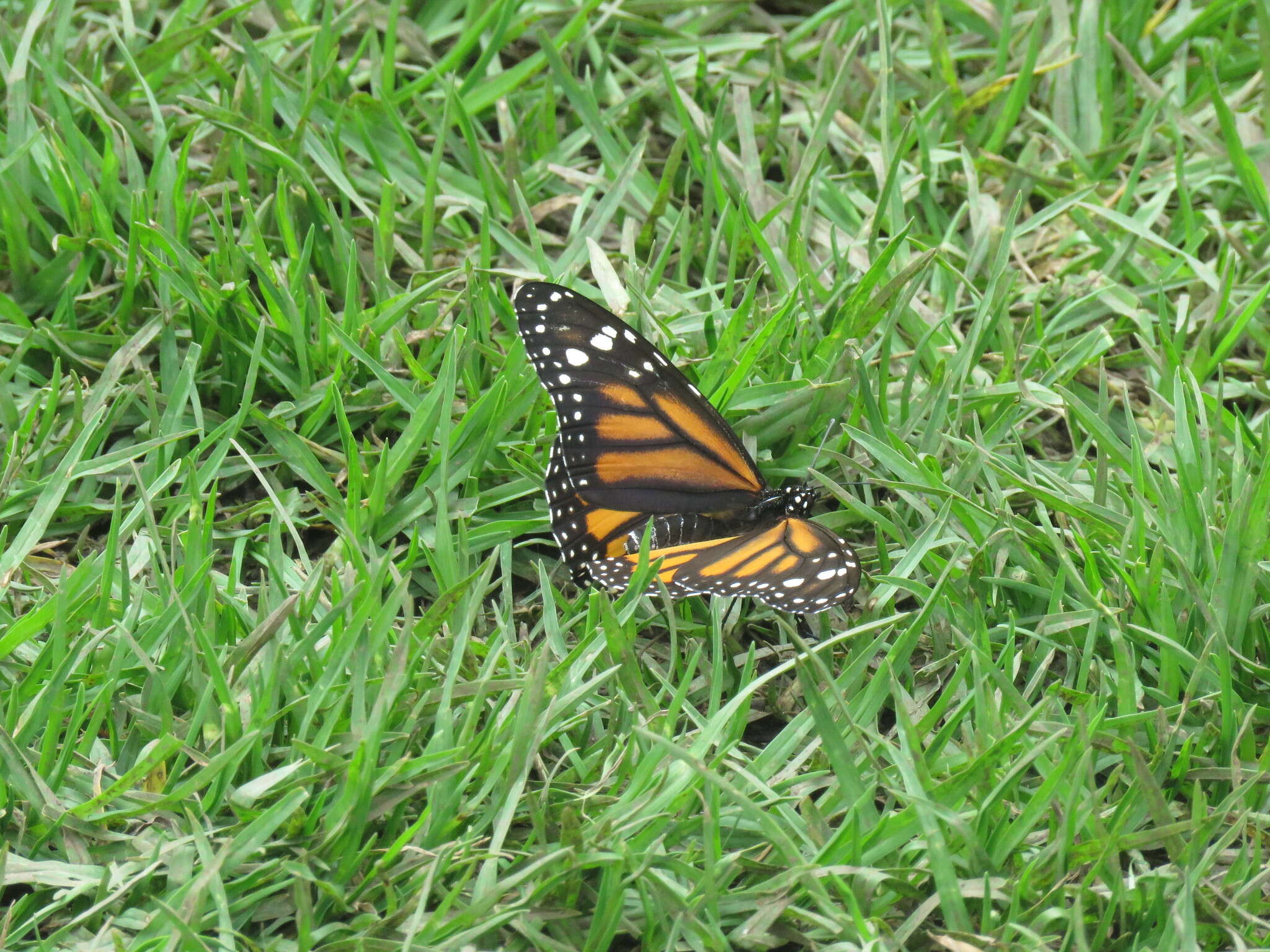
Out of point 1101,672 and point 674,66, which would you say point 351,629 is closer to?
point 1101,672

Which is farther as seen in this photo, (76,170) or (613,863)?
(76,170)

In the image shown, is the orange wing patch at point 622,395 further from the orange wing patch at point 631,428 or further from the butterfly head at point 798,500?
the butterfly head at point 798,500

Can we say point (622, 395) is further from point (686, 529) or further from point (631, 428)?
point (686, 529)

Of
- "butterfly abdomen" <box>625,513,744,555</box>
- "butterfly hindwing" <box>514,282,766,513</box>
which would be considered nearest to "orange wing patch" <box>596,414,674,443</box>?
"butterfly hindwing" <box>514,282,766,513</box>

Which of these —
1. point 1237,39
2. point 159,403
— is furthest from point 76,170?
point 1237,39

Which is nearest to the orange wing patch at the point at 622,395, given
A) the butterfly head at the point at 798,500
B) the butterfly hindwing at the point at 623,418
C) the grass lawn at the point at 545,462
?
the butterfly hindwing at the point at 623,418

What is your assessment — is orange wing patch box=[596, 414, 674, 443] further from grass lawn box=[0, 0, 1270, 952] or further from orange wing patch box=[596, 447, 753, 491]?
grass lawn box=[0, 0, 1270, 952]

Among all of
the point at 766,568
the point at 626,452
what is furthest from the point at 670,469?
the point at 766,568
